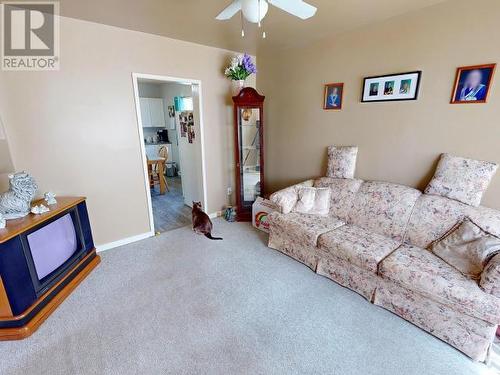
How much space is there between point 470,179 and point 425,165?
0.40 metres

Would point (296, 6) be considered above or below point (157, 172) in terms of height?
above

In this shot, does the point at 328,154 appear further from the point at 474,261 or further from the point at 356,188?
the point at 474,261

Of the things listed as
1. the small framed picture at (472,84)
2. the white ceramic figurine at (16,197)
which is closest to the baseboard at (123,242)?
the white ceramic figurine at (16,197)

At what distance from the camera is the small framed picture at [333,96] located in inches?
114

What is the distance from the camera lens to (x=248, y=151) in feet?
12.1

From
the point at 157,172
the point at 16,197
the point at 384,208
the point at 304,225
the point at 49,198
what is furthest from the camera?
the point at 157,172

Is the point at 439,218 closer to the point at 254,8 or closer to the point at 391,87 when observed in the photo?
the point at 391,87

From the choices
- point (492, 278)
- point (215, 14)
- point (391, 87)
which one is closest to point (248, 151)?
point (215, 14)

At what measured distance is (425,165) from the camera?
2361 millimetres

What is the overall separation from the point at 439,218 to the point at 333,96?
5.81 feet

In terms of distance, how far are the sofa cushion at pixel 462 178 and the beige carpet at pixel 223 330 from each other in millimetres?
1175

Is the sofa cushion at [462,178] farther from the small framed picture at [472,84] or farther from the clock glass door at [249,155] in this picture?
the clock glass door at [249,155]

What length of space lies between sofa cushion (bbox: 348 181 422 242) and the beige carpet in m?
0.73

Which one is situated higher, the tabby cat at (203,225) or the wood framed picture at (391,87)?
the wood framed picture at (391,87)
